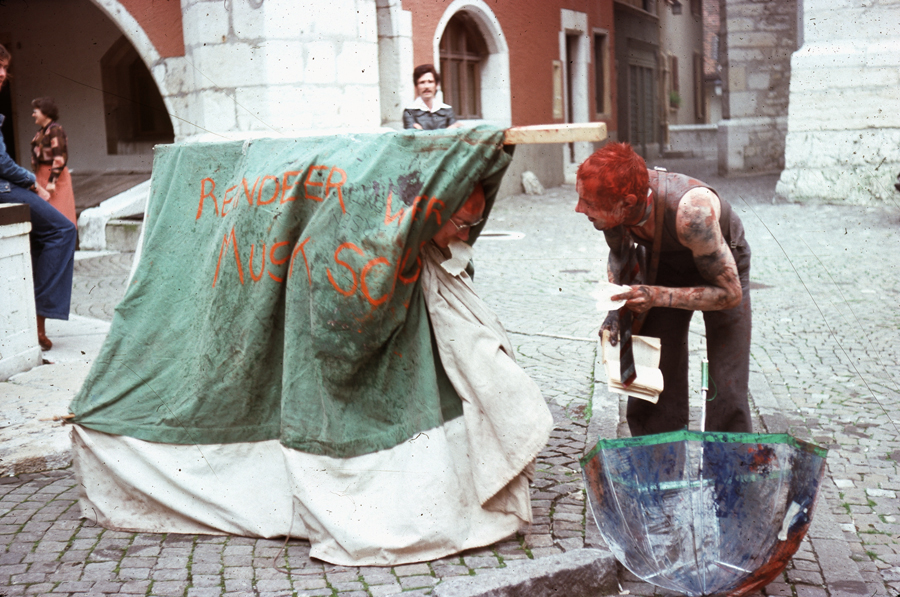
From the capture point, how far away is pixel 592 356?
19.7 feet

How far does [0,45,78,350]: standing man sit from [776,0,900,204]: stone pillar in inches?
394

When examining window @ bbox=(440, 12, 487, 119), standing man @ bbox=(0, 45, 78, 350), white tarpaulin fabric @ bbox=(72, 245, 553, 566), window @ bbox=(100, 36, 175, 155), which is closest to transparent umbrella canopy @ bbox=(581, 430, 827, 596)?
white tarpaulin fabric @ bbox=(72, 245, 553, 566)

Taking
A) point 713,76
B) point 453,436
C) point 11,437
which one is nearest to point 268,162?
point 453,436

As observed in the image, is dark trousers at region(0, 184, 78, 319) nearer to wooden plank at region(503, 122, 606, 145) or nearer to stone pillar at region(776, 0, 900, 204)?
wooden plank at region(503, 122, 606, 145)

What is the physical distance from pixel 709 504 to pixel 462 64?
13741 millimetres

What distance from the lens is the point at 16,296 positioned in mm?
5371

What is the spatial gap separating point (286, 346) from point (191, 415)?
1.67ft

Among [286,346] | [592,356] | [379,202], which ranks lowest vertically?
[592,356]

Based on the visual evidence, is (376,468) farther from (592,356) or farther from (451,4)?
(451,4)

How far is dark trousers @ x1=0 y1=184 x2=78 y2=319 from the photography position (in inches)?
228

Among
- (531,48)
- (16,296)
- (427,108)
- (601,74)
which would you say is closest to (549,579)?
(16,296)

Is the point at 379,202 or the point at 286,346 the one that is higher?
the point at 379,202

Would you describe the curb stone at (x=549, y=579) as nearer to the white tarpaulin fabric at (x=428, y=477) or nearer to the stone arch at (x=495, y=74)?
the white tarpaulin fabric at (x=428, y=477)

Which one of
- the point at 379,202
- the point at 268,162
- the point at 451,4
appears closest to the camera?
the point at 379,202
